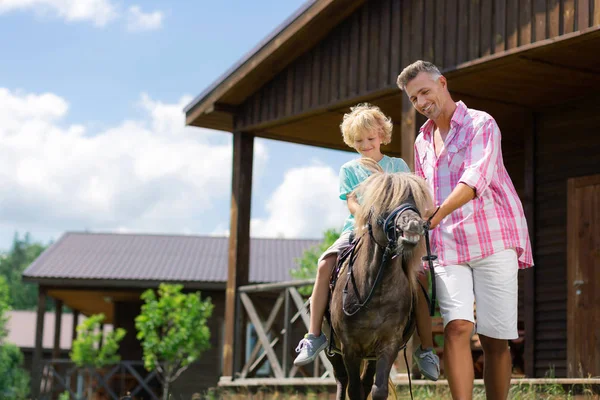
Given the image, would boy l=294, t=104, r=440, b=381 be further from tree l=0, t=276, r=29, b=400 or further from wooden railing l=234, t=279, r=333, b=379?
tree l=0, t=276, r=29, b=400

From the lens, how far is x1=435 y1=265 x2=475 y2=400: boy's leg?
5332 millimetres

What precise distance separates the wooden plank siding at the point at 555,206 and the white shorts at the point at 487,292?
626cm

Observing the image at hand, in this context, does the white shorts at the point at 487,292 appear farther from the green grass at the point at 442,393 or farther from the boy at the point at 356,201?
the green grass at the point at 442,393

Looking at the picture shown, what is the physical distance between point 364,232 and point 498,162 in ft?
2.72

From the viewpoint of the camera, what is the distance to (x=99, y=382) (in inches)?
931

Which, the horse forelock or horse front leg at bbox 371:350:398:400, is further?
horse front leg at bbox 371:350:398:400

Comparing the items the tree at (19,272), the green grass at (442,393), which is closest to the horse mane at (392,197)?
the green grass at (442,393)

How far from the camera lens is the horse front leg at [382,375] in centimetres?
531

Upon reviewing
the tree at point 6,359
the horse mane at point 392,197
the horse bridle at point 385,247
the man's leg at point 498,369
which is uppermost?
the horse mane at point 392,197

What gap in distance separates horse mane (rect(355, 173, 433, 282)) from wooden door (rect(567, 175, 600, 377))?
6.19 meters

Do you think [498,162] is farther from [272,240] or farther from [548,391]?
[272,240]

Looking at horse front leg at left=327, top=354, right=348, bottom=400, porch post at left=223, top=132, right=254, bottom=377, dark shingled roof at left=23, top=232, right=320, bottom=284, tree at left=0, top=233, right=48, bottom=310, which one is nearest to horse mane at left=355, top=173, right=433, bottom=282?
horse front leg at left=327, top=354, right=348, bottom=400

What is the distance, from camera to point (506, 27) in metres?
9.27

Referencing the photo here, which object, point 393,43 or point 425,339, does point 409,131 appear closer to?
point 393,43
